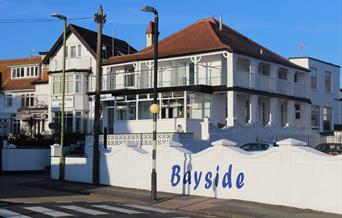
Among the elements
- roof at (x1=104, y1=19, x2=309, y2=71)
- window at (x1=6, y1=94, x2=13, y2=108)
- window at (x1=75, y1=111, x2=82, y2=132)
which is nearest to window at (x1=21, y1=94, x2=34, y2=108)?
window at (x1=6, y1=94, x2=13, y2=108)

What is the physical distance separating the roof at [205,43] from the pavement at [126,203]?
1655 centimetres

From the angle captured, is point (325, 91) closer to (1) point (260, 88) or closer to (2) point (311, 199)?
(1) point (260, 88)

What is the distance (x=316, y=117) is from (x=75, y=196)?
31.9 meters

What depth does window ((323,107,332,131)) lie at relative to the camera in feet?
168

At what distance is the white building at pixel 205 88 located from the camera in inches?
1487

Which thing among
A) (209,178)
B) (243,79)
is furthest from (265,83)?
(209,178)

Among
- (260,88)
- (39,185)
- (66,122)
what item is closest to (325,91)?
(260,88)

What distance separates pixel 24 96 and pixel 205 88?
27789 millimetres

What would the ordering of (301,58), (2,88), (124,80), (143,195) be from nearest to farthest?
(143,195)
(124,80)
(301,58)
(2,88)

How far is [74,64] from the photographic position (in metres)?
52.6

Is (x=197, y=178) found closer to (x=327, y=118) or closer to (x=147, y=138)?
(x=147, y=138)

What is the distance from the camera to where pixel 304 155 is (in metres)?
17.6

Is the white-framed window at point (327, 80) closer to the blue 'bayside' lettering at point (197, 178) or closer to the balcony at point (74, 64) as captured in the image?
the balcony at point (74, 64)

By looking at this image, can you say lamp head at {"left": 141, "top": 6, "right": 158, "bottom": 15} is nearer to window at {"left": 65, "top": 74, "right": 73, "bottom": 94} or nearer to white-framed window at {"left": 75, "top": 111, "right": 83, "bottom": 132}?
white-framed window at {"left": 75, "top": 111, "right": 83, "bottom": 132}
